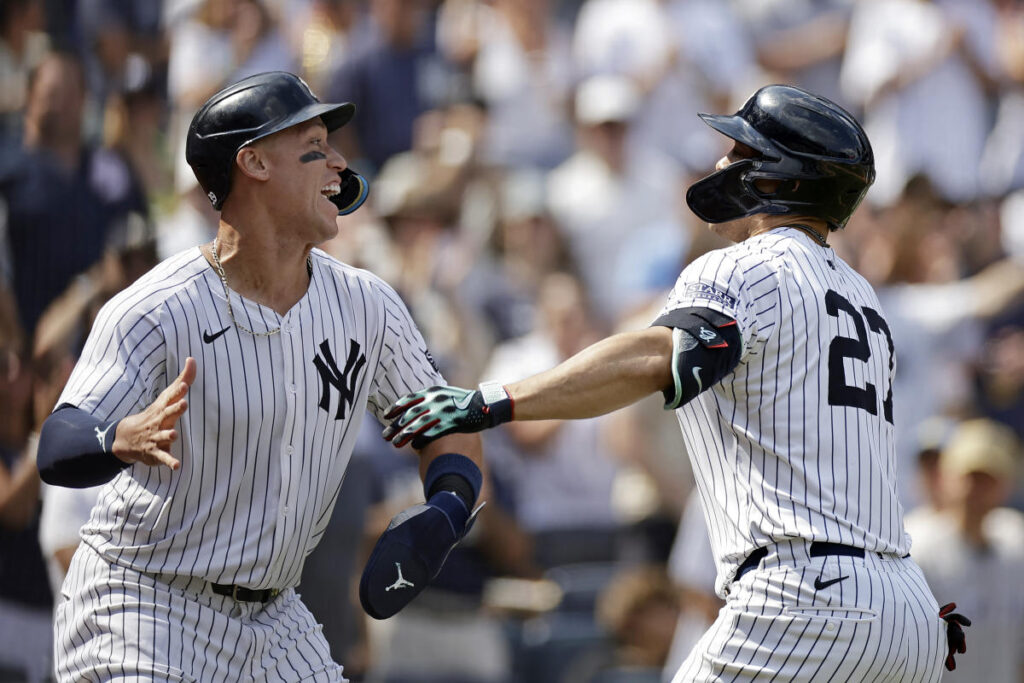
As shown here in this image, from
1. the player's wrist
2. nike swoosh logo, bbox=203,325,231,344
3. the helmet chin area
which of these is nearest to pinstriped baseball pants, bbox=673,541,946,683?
the player's wrist

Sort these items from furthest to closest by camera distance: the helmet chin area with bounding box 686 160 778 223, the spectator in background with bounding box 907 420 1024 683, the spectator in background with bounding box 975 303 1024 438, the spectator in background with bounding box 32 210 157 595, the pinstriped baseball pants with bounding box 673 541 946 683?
the spectator in background with bounding box 975 303 1024 438, the spectator in background with bounding box 907 420 1024 683, the spectator in background with bounding box 32 210 157 595, the helmet chin area with bounding box 686 160 778 223, the pinstriped baseball pants with bounding box 673 541 946 683

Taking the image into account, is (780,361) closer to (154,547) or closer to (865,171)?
(865,171)

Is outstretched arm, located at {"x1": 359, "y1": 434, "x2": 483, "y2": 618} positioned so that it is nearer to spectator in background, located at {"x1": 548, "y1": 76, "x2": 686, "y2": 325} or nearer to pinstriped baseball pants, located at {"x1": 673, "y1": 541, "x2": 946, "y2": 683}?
pinstriped baseball pants, located at {"x1": 673, "y1": 541, "x2": 946, "y2": 683}

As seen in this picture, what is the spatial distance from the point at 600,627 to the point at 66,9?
420 centimetres

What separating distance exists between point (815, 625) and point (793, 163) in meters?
1.25

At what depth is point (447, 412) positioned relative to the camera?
3.89 metres

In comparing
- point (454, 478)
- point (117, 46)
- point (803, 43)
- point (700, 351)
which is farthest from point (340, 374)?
point (803, 43)

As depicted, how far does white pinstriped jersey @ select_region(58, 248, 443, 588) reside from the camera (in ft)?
12.9

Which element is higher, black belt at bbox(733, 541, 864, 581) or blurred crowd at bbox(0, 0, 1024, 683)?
blurred crowd at bbox(0, 0, 1024, 683)

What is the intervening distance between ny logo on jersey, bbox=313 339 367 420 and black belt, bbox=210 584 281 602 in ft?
1.67

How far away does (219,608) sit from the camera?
399 centimetres

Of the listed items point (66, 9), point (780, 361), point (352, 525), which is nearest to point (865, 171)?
point (780, 361)

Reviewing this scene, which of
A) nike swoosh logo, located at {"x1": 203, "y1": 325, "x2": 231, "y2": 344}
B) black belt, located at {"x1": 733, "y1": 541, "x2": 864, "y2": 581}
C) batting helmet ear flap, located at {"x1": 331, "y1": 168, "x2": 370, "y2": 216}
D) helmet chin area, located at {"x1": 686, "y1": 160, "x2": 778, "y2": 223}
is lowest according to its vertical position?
black belt, located at {"x1": 733, "y1": 541, "x2": 864, "y2": 581}

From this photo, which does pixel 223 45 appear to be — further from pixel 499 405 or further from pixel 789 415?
pixel 789 415
